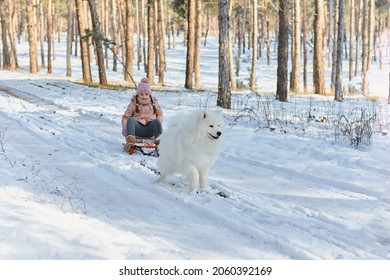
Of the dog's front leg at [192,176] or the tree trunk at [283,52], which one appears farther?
the tree trunk at [283,52]

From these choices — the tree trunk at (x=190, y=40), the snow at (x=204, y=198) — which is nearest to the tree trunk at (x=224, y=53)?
the snow at (x=204, y=198)

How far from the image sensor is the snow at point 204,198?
411 cm

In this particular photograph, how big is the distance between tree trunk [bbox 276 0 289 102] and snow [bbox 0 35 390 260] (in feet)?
16.7

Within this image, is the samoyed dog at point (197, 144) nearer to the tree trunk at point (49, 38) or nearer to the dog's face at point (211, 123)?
the dog's face at point (211, 123)

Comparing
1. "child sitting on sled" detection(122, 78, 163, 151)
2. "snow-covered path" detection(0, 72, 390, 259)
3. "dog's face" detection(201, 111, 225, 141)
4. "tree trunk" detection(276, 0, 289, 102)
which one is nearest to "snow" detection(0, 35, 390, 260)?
"snow-covered path" detection(0, 72, 390, 259)

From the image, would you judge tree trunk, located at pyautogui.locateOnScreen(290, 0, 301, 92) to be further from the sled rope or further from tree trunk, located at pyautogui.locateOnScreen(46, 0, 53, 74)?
tree trunk, located at pyautogui.locateOnScreen(46, 0, 53, 74)

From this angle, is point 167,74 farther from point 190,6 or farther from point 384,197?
point 384,197

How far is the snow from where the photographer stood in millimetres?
4105

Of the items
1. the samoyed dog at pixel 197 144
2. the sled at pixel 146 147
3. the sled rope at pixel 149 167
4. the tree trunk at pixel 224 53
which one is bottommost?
the sled rope at pixel 149 167

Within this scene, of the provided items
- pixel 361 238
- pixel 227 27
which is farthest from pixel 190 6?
pixel 361 238

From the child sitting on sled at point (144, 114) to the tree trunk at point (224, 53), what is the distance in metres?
5.04

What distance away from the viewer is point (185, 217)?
5055 mm
